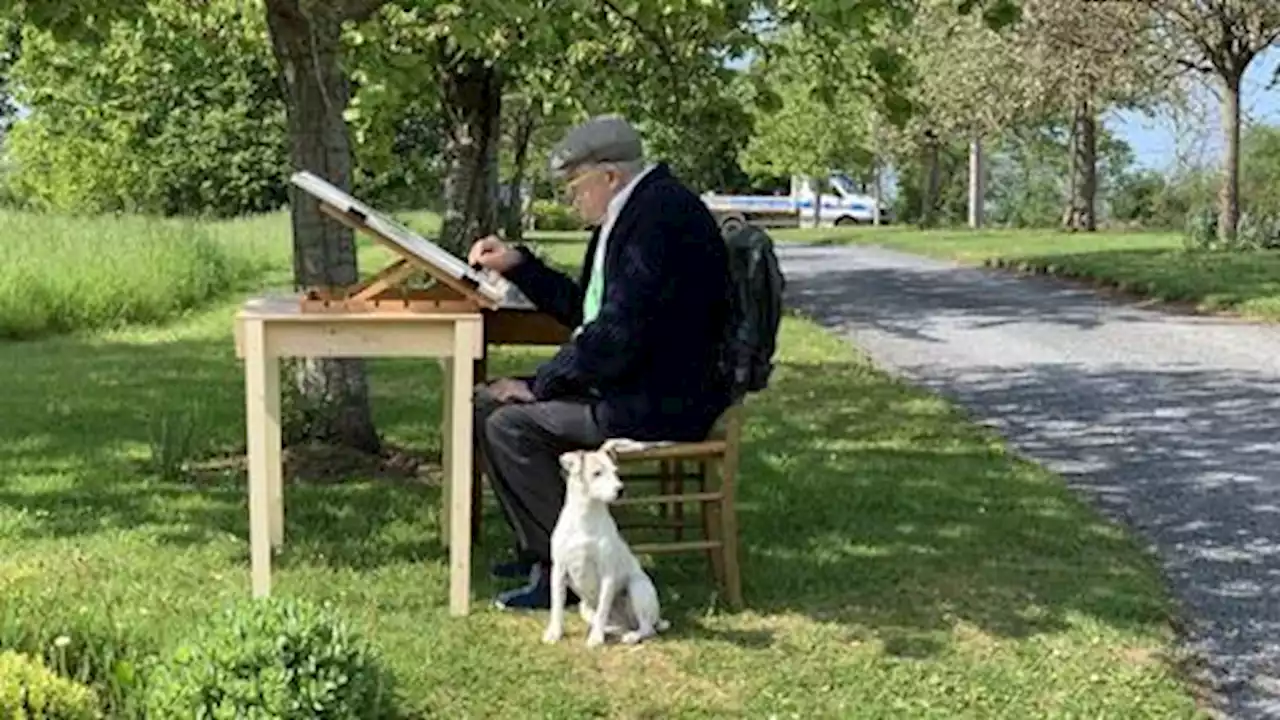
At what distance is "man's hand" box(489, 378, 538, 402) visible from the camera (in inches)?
217

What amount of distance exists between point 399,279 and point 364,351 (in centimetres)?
28

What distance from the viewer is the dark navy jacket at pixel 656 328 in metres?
5.16

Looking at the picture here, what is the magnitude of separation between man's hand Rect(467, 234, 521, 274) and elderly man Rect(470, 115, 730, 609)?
0.39 metres

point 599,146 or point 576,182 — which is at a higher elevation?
point 599,146

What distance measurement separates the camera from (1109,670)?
4895 mm

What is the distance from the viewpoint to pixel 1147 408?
10.6 m

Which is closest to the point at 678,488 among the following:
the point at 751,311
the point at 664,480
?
the point at 664,480

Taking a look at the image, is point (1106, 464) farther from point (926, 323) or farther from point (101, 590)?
point (926, 323)

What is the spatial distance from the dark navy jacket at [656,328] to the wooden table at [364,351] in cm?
33

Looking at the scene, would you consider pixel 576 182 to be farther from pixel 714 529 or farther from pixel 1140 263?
pixel 1140 263

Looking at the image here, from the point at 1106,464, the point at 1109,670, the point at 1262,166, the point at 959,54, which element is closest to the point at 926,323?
the point at 1106,464

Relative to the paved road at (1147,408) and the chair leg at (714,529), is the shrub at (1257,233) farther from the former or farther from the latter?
the chair leg at (714,529)

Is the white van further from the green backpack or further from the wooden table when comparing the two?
the wooden table

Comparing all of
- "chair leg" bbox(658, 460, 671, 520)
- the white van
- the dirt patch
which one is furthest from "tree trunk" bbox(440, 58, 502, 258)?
the white van
